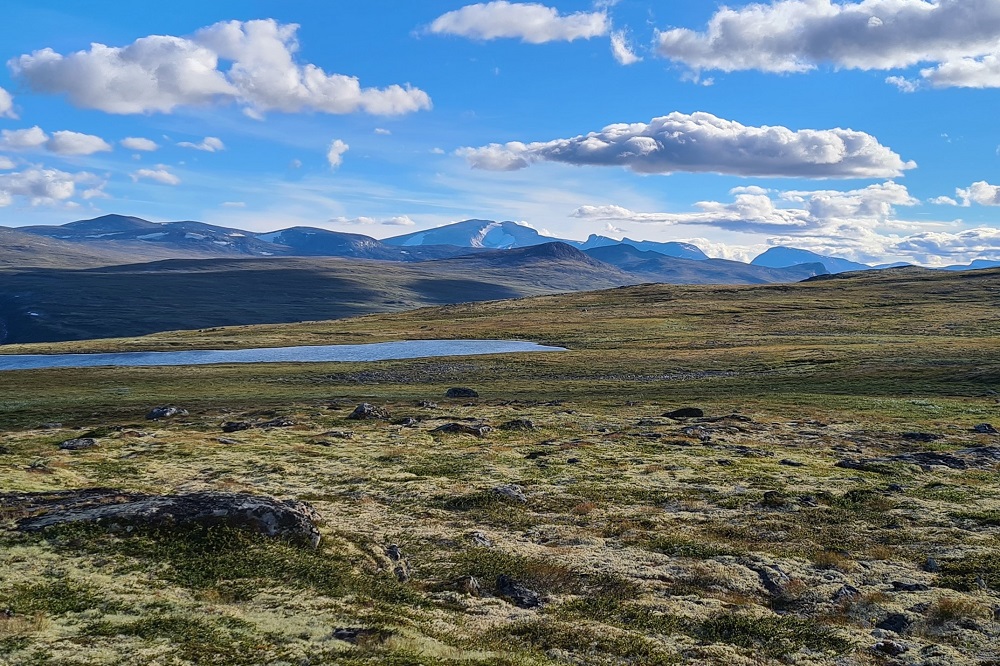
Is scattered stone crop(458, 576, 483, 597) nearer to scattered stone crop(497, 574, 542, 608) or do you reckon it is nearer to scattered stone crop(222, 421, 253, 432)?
scattered stone crop(497, 574, 542, 608)

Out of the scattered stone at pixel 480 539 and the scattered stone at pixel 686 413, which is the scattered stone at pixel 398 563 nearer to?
the scattered stone at pixel 480 539

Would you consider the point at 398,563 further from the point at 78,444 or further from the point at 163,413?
the point at 163,413

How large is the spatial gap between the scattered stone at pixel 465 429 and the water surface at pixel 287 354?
74.7 m

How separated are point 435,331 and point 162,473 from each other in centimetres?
14326

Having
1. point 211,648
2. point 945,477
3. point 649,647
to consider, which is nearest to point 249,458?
point 211,648

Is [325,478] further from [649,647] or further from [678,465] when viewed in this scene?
[649,647]

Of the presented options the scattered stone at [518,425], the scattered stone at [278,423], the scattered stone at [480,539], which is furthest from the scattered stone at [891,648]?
the scattered stone at [278,423]

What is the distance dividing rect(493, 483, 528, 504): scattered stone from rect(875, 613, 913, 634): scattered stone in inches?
583

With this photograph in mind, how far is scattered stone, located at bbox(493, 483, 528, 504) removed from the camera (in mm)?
30328

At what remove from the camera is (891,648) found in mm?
17047

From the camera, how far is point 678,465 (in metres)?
37.5

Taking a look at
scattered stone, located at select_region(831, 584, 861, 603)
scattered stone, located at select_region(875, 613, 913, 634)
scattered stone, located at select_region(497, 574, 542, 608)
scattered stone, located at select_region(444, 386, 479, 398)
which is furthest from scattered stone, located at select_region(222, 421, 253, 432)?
scattered stone, located at select_region(875, 613, 913, 634)

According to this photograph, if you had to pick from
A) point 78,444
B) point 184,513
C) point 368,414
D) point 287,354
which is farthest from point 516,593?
point 287,354

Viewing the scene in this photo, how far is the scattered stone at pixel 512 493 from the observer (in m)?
30.3
